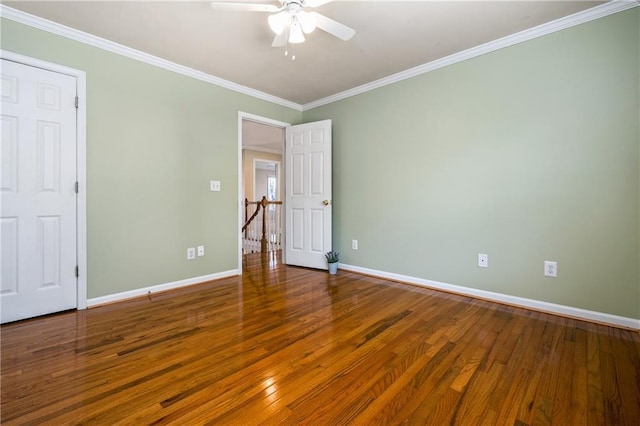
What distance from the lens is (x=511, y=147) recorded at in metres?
2.57

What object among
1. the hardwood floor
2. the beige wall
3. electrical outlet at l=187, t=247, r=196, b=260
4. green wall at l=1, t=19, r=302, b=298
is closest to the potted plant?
the hardwood floor

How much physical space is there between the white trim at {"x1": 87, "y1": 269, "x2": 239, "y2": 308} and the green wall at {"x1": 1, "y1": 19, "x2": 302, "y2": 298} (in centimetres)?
4

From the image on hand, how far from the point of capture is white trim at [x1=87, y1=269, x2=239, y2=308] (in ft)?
8.55

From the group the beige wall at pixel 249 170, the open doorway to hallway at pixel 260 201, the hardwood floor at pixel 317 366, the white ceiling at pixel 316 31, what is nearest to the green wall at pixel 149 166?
the white ceiling at pixel 316 31

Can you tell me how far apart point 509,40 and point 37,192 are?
4.28 meters

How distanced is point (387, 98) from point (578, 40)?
5.63ft

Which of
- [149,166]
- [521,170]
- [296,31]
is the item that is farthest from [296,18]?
[521,170]

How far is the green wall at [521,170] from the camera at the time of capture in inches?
84.0

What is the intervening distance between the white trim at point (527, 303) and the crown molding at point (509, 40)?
230cm

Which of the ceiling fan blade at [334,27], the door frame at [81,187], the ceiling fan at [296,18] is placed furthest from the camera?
the door frame at [81,187]

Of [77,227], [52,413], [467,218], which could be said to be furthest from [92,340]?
[467,218]

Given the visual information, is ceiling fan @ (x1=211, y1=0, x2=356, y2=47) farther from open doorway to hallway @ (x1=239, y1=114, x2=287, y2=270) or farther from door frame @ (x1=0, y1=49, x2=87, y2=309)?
open doorway to hallway @ (x1=239, y1=114, x2=287, y2=270)

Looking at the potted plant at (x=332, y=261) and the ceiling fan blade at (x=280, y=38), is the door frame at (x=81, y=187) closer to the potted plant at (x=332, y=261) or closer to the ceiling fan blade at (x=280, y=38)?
the ceiling fan blade at (x=280, y=38)

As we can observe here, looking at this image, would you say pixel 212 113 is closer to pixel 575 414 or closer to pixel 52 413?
pixel 52 413
